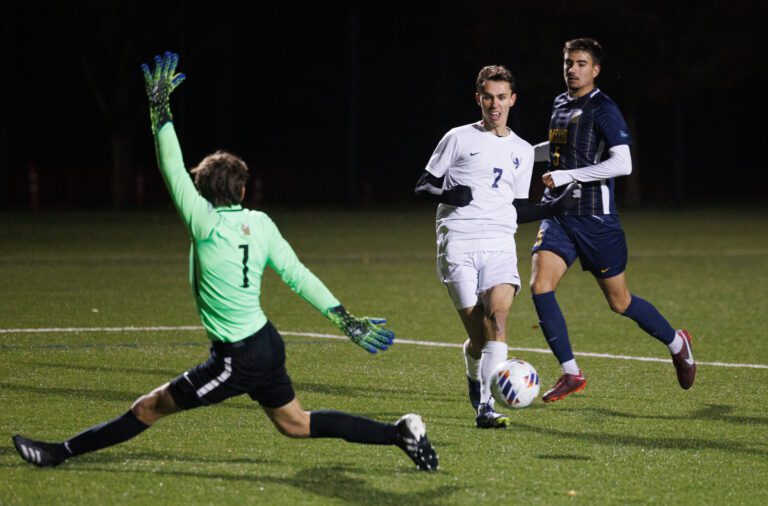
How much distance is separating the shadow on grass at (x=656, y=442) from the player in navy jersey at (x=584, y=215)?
809 millimetres

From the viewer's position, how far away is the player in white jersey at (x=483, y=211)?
742 centimetres

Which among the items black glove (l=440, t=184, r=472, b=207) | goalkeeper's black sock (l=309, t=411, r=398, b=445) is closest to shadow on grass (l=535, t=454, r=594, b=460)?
goalkeeper's black sock (l=309, t=411, r=398, b=445)

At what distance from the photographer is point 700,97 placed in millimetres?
48000

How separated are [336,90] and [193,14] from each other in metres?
6.03

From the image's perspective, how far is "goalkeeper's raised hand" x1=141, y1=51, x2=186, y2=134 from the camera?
583 cm

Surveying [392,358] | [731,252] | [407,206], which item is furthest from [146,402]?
[407,206]

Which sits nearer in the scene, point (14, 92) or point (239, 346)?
point (239, 346)

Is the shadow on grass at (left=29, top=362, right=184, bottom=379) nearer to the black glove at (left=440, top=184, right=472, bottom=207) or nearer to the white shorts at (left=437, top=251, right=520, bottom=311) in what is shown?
the white shorts at (left=437, top=251, right=520, bottom=311)

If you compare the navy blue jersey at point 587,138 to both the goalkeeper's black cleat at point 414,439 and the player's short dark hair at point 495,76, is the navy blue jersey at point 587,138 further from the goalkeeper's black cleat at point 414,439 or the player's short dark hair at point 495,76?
the goalkeeper's black cleat at point 414,439

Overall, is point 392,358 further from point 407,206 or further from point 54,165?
point 54,165

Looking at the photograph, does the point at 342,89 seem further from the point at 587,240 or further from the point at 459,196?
the point at 459,196

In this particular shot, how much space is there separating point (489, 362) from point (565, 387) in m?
0.99

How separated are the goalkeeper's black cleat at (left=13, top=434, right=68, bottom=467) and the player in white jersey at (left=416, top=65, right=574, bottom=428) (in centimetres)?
246

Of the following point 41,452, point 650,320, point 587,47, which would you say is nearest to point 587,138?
point 587,47
